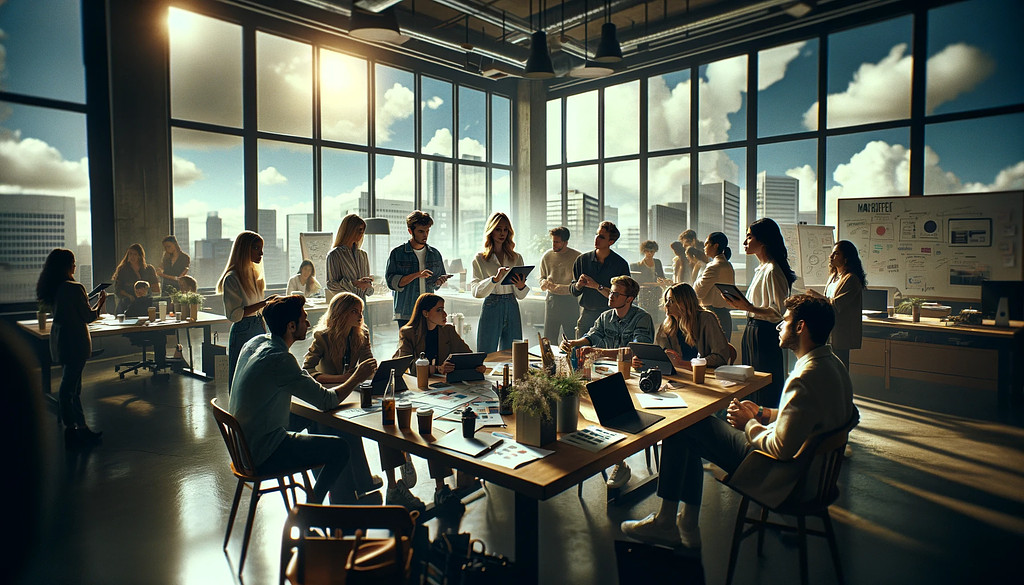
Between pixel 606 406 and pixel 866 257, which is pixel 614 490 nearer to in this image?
pixel 606 406

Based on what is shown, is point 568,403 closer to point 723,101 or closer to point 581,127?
point 723,101

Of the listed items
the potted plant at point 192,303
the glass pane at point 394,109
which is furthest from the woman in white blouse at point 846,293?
the glass pane at point 394,109

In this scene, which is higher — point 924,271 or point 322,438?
point 924,271

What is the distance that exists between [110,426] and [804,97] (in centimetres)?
934

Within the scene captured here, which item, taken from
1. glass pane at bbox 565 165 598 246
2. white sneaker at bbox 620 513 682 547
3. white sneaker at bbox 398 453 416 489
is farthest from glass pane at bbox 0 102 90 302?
glass pane at bbox 565 165 598 246

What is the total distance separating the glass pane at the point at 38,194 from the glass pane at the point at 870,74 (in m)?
9.92

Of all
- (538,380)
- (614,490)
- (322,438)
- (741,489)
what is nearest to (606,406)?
(538,380)

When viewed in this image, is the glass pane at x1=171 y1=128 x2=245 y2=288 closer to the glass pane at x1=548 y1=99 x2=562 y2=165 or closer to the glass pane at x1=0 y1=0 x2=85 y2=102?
the glass pane at x1=0 y1=0 x2=85 y2=102

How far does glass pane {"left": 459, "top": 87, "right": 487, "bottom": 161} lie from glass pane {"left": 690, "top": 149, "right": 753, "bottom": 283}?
427cm

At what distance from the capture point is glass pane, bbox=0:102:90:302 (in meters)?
7.41

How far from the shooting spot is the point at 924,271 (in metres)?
7.23

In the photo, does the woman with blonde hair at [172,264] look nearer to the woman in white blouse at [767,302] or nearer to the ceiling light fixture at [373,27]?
the ceiling light fixture at [373,27]

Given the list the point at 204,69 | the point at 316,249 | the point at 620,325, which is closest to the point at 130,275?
the point at 316,249

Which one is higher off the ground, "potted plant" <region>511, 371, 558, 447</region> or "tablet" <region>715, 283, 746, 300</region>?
"tablet" <region>715, 283, 746, 300</region>
